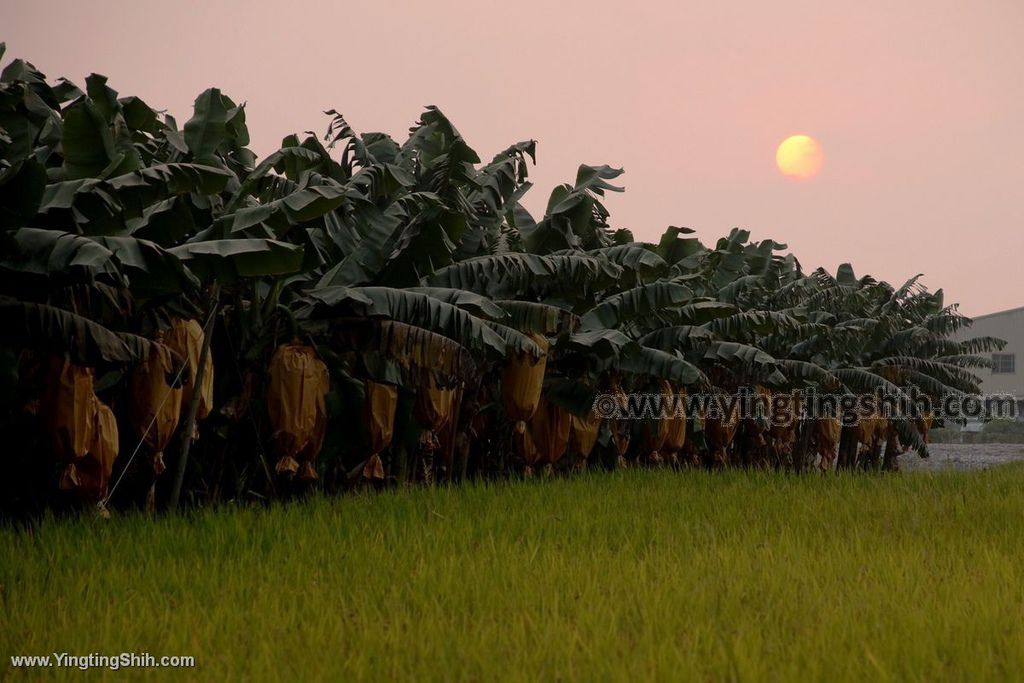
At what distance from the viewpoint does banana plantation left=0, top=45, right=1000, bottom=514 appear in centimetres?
694

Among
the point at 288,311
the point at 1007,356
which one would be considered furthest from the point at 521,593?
the point at 1007,356

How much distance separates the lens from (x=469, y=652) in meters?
4.46

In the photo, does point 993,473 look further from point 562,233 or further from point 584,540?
point 584,540

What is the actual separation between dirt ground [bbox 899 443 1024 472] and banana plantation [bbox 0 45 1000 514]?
18014 millimetres

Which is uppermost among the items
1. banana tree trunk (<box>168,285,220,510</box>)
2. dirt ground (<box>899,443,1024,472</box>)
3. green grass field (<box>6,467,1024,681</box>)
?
banana tree trunk (<box>168,285,220,510</box>)

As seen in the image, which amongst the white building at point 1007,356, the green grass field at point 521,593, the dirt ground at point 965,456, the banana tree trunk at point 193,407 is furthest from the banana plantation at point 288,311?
the white building at point 1007,356

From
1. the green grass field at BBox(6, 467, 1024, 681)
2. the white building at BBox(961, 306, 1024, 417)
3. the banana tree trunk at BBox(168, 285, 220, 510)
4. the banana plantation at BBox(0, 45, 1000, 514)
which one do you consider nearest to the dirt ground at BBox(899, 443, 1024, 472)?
the white building at BBox(961, 306, 1024, 417)

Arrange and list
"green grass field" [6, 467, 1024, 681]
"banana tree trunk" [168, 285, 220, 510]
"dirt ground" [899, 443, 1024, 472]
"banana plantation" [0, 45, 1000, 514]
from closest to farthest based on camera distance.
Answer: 1. "green grass field" [6, 467, 1024, 681]
2. "banana plantation" [0, 45, 1000, 514]
3. "banana tree trunk" [168, 285, 220, 510]
4. "dirt ground" [899, 443, 1024, 472]

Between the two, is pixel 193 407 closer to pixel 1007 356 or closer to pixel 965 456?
pixel 965 456

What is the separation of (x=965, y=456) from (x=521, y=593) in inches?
1270

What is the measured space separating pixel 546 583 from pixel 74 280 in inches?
144

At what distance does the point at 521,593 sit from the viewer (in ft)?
18.2

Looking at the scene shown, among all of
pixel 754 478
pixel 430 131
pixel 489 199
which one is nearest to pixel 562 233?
pixel 489 199

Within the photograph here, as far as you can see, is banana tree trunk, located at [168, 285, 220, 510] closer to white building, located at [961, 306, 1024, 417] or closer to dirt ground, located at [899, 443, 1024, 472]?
dirt ground, located at [899, 443, 1024, 472]
